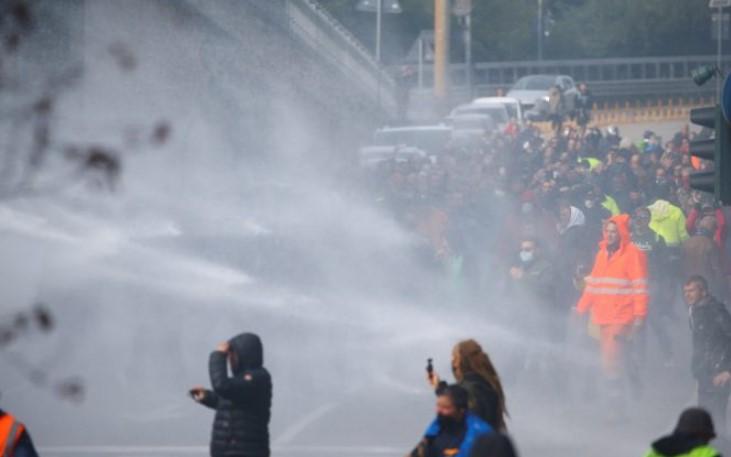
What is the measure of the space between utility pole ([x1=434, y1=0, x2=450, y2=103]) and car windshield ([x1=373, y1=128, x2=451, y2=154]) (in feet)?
34.4

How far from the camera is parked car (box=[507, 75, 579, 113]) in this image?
46.5m

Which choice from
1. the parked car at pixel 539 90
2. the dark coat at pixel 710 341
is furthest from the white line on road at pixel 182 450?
the parked car at pixel 539 90

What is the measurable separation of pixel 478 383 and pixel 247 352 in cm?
120

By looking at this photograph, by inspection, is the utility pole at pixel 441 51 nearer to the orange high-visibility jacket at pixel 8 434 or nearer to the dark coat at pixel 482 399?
the dark coat at pixel 482 399

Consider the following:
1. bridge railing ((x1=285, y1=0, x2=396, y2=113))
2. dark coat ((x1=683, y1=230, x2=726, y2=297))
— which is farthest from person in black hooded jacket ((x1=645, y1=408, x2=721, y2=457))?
bridge railing ((x1=285, y1=0, x2=396, y2=113))

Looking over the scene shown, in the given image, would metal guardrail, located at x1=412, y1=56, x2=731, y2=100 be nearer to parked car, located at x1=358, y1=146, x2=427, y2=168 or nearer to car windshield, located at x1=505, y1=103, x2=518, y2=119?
car windshield, located at x1=505, y1=103, x2=518, y2=119

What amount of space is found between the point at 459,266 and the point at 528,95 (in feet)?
109

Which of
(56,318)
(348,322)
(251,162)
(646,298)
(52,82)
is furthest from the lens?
(251,162)

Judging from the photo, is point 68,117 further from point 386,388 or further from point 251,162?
point 386,388

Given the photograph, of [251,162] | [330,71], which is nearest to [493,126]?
[330,71]

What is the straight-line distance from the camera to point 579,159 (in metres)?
26.1

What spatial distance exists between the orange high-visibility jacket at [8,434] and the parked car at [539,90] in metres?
38.3

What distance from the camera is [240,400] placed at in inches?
319

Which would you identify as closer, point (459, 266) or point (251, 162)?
point (459, 266)
